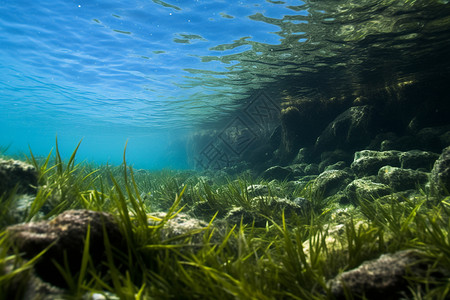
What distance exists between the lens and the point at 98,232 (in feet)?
6.54

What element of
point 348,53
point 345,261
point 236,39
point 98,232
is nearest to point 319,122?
point 348,53

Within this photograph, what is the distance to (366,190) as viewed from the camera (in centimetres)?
641

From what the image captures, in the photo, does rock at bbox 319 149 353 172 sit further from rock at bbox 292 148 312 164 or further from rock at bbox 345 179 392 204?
rock at bbox 345 179 392 204

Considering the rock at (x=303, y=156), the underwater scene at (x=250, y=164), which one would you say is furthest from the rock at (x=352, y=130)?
the rock at (x=303, y=156)

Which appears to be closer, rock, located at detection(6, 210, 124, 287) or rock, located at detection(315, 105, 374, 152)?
rock, located at detection(6, 210, 124, 287)

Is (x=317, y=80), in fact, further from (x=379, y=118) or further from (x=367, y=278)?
(x=367, y=278)

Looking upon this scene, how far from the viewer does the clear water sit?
9.10 m

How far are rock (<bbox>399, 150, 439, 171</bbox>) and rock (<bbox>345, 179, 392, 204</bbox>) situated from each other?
2.53 m

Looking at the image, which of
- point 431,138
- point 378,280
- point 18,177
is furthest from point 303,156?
point 18,177

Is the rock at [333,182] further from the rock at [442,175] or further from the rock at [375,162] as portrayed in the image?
the rock at [442,175]

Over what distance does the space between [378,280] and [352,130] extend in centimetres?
1208

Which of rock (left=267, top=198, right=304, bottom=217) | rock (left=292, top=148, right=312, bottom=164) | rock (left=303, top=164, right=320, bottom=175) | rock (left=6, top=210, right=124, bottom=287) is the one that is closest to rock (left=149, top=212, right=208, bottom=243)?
rock (left=6, top=210, right=124, bottom=287)

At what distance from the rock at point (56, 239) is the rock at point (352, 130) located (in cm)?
1309

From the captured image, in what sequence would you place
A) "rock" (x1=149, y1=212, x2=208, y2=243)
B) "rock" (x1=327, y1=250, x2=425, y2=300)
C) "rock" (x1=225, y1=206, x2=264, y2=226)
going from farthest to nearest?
1. "rock" (x1=225, y1=206, x2=264, y2=226)
2. "rock" (x1=149, y1=212, x2=208, y2=243)
3. "rock" (x1=327, y1=250, x2=425, y2=300)
